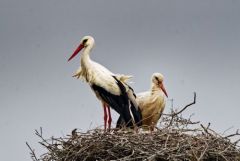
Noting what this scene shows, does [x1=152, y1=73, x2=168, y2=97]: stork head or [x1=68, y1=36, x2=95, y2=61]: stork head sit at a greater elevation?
[x1=68, y1=36, x2=95, y2=61]: stork head

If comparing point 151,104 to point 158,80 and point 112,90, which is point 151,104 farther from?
point 112,90

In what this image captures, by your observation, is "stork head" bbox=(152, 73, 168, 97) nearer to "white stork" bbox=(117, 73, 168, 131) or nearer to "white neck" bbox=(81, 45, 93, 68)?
"white stork" bbox=(117, 73, 168, 131)

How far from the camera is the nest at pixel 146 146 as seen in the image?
8688 millimetres

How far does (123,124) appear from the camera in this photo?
9.96 meters

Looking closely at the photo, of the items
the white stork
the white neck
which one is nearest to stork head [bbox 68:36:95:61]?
the white neck

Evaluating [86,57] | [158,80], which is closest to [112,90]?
[86,57]

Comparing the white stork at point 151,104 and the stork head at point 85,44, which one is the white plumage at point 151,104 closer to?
the white stork at point 151,104

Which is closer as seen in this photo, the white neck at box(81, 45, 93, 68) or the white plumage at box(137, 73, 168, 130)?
the white neck at box(81, 45, 93, 68)

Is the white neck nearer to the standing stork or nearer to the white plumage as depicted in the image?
the standing stork

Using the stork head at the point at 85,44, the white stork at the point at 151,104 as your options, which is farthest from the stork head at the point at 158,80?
the stork head at the point at 85,44

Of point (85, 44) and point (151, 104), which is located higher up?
point (85, 44)

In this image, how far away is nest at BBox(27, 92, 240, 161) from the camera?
28.5 feet

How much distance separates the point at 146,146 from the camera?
28.8 feet

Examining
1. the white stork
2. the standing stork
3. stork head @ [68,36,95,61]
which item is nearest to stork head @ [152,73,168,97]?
the white stork
